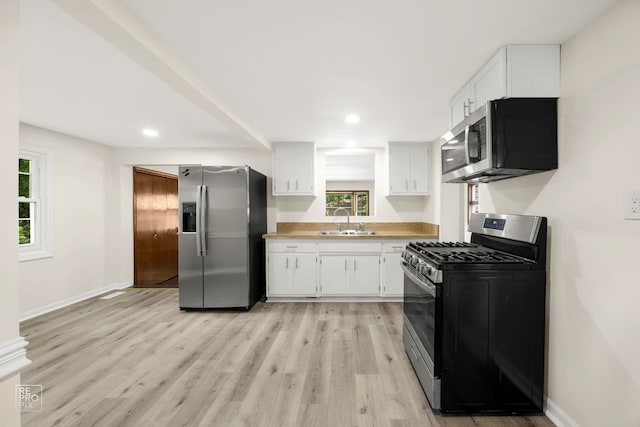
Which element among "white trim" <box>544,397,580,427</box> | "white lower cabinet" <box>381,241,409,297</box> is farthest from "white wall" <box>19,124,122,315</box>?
"white trim" <box>544,397,580,427</box>

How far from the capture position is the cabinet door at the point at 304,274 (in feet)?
14.4

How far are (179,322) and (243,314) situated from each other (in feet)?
2.37

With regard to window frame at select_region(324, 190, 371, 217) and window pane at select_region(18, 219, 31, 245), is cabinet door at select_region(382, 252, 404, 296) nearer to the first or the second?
window frame at select_region(324, 190, 371, 217)

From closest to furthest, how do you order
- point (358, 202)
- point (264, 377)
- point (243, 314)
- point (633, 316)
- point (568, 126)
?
1. point (633, 316)
2. point (568, 126)
3. point (264, 377)
4. point (243, 314)
5. point (358, 202)

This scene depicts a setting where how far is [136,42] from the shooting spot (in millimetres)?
1703

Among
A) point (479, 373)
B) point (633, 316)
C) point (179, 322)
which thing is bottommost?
point (179, 322)

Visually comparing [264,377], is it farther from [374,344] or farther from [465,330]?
[465,330]

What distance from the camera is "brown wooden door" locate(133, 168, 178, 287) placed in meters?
5.32

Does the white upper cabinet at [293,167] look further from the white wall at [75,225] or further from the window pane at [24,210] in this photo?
the window pane at [24,210]

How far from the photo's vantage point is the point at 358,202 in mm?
5062

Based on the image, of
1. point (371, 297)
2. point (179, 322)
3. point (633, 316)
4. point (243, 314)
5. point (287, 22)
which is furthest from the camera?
point (371, 297)

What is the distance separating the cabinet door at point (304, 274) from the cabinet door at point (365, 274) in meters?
0.54

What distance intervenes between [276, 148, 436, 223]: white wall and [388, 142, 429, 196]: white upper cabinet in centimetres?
34

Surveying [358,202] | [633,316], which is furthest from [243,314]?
[633,316]
